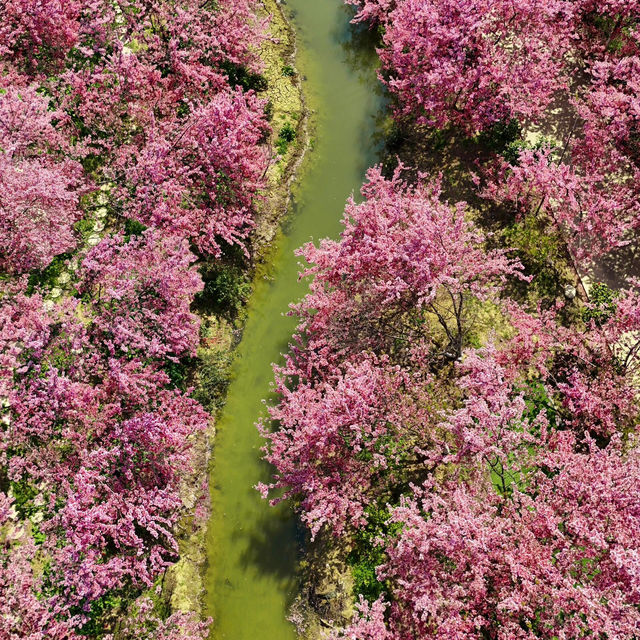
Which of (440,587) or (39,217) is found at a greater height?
(39,217)

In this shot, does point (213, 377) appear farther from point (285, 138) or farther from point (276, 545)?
point (285, 138)

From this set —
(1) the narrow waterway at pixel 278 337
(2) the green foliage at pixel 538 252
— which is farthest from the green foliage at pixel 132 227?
(2) the green foliage at pixel 538 252

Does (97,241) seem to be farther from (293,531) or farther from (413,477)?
(413,477)

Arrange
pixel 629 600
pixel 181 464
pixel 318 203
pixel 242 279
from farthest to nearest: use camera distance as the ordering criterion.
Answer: pixel 318 203
pixel 242 279
pixel 181 464
pixel 629 600

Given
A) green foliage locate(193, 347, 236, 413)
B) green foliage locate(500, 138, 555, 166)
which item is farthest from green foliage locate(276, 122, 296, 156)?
green foliage locate(193, 347, 236, 413)

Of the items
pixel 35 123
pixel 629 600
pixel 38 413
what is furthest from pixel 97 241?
pixel 629 600

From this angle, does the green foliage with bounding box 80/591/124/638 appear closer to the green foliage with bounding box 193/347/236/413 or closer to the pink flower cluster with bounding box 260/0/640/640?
the pink flower cluster with bounding box 260/0/640/640

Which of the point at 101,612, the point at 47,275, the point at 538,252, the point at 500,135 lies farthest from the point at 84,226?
the point at 538,252
